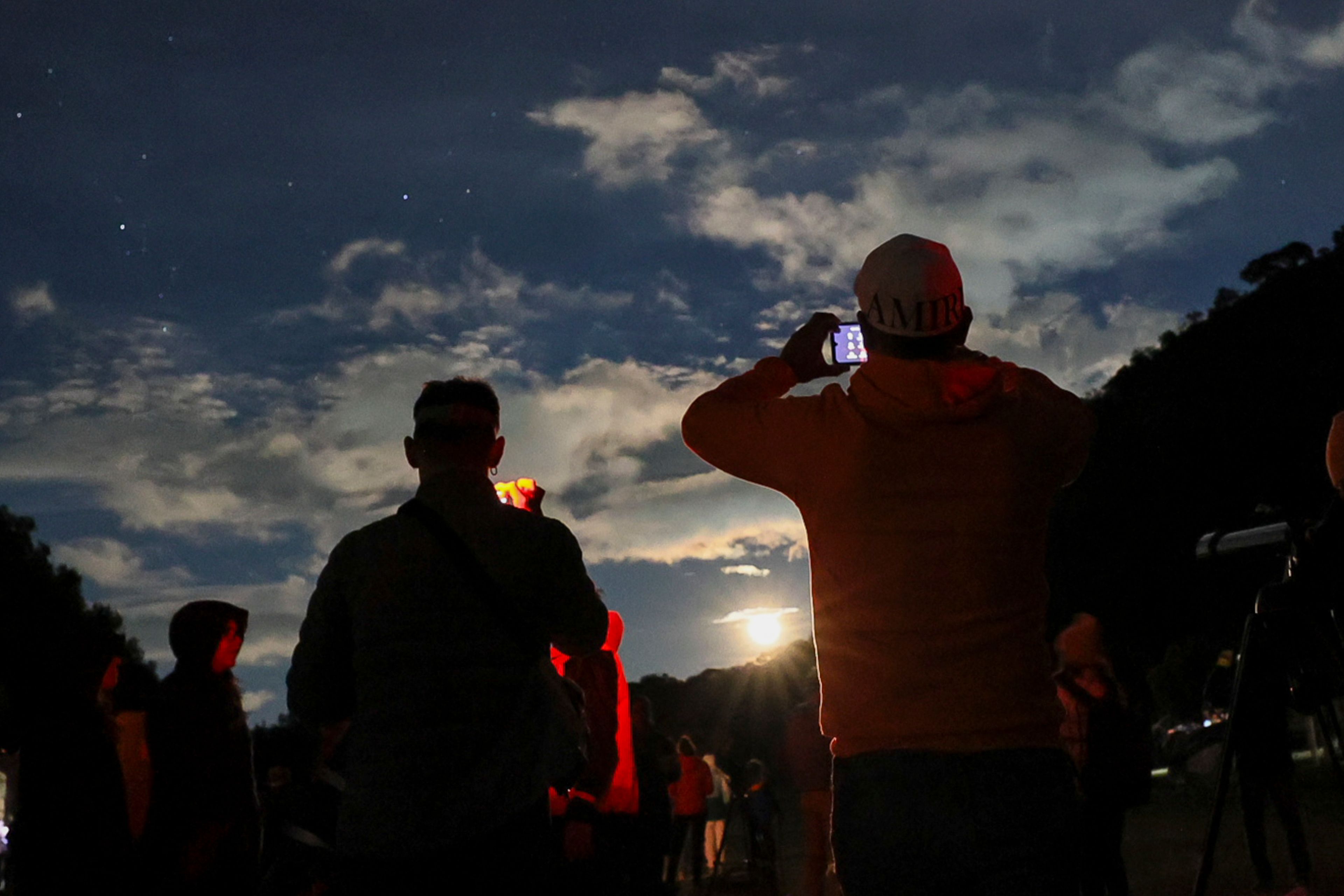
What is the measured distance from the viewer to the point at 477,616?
3154 millimetres

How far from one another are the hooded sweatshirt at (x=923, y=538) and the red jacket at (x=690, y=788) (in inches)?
583

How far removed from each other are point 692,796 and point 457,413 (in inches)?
576

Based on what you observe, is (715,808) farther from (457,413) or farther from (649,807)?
(457,413)

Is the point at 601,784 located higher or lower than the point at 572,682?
lower

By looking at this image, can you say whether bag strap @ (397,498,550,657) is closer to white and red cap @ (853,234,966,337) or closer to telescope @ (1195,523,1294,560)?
white and red cap @ (853,234,966,337)

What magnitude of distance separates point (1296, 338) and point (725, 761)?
3691 centimetres

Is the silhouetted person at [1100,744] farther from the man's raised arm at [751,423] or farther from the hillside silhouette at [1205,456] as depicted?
the hillside silhouette at [1205,456]

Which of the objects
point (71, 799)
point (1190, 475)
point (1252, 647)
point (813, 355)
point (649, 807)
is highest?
point (1190, 475)

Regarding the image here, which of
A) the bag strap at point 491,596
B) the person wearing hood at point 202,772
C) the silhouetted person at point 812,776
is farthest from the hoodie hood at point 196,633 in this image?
the silhouetted person at point 812,776

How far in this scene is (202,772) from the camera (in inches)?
186

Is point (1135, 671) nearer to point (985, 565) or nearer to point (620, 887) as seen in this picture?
point (620, 887)

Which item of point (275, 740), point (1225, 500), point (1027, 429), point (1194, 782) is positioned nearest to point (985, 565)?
point (1027, 429)

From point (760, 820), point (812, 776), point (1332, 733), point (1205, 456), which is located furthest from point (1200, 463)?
point (1332, 733)

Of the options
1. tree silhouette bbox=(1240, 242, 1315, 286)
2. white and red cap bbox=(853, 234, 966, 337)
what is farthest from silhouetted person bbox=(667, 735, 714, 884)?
tree silhouette bbox=(1240, 242, 1315, 286)
